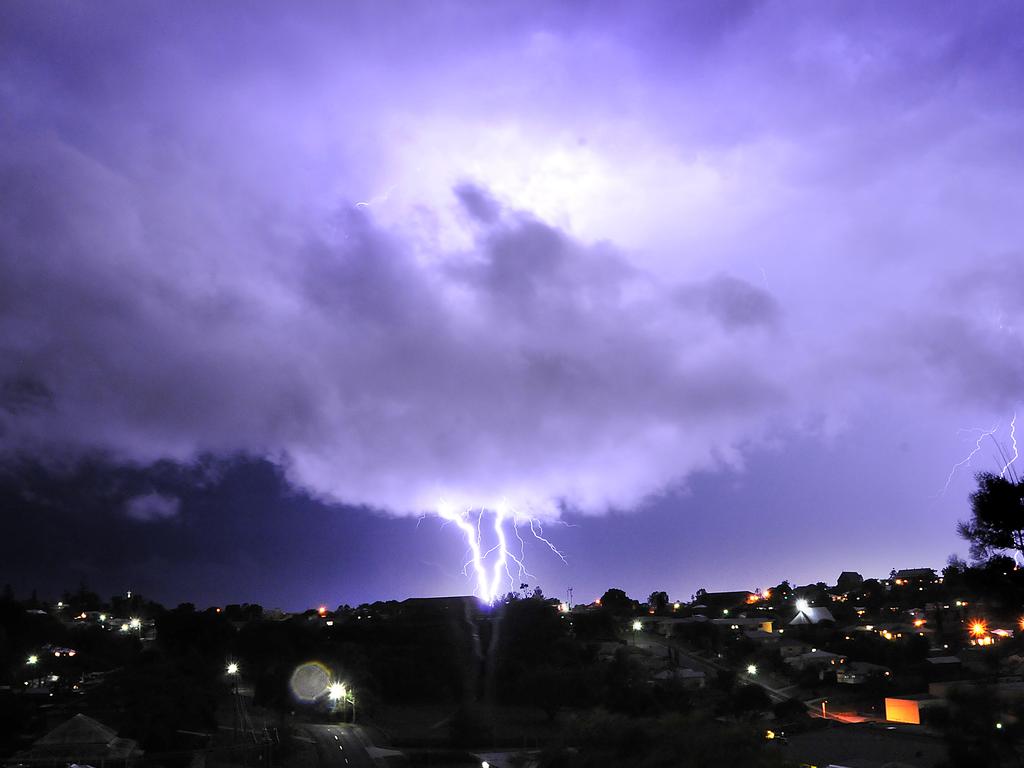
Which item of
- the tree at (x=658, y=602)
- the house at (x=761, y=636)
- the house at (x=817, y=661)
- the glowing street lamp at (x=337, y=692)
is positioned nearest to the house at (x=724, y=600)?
the tree at (x=658, y=602)

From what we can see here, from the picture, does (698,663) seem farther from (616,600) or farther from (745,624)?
(616,600)

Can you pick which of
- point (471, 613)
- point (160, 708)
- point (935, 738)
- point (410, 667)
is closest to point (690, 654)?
point (471, 613)

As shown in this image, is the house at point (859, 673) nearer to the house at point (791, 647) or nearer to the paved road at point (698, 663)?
the paved road at point (698, 663)

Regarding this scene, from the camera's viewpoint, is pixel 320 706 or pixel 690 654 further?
pixel 690 654

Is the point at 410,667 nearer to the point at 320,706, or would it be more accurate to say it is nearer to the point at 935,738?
the point at 320,706

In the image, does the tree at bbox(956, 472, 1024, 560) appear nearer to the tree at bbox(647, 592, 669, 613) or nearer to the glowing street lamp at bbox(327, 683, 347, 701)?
the glowing street lamp at bbox(327, 683, 347, 701)

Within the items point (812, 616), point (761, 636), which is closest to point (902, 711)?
point (761, 636)

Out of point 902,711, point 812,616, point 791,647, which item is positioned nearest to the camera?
point 902,711
